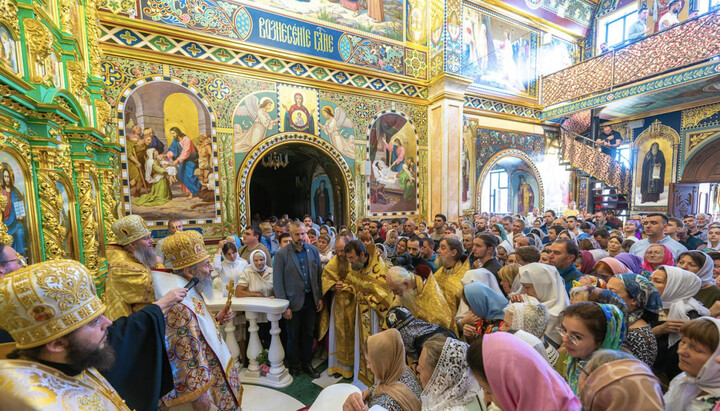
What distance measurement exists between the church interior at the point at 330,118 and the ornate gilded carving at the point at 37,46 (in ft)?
0.06

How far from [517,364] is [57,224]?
4.03m

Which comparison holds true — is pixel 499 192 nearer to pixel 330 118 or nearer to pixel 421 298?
pixel 330 118

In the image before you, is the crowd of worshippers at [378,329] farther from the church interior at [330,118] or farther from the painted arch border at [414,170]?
the painted arch border at [414,170]

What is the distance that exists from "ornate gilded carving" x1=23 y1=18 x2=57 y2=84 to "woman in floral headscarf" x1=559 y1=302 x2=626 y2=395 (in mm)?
4739

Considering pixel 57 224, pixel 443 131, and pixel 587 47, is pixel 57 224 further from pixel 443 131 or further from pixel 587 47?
pixel 587 47

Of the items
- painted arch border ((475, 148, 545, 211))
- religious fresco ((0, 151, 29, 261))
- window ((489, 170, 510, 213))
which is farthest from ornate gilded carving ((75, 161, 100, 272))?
window ((489, 170, 510, 213))

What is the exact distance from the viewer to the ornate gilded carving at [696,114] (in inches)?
387

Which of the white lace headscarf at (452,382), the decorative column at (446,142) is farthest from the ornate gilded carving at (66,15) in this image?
the decorative column at (446,142)

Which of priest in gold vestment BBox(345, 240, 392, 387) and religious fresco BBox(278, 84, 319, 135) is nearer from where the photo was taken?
priest in gold vestment BBox(345, 240, 392, 387)

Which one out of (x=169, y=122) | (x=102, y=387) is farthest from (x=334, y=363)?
(x=169, y=122)

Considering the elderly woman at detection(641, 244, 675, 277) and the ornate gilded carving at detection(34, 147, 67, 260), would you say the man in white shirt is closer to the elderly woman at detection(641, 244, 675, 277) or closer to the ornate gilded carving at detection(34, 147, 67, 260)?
the elderly woman at detection(641, 244, 675, 277)

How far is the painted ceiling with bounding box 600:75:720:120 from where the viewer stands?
8500mm

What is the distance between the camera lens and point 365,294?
300 cm

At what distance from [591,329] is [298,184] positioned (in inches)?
536
